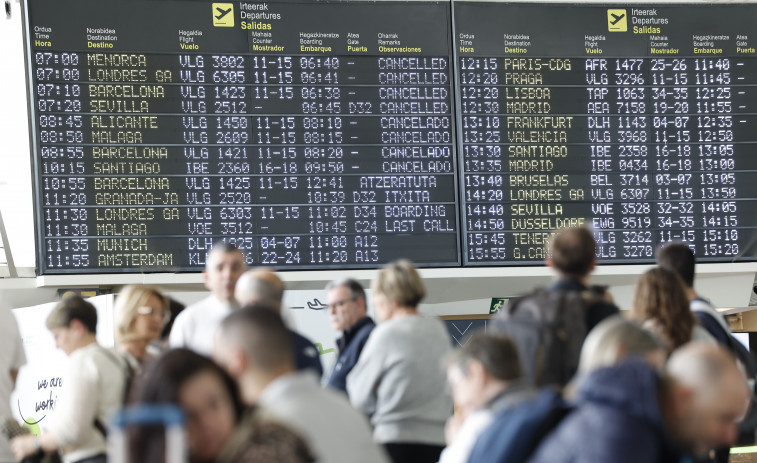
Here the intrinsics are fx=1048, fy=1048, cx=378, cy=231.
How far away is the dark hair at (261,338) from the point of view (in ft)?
8.63

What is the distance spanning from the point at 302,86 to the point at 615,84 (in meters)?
2.67

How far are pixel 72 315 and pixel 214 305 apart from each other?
720 millimetres

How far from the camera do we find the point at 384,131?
8.67 metres

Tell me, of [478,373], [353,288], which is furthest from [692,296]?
[478,373]

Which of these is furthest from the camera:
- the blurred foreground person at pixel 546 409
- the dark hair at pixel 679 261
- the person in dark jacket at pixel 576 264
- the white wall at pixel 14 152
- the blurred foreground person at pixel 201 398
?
the white wall at pixel 14 152

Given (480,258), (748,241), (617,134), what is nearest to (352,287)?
(480,258)

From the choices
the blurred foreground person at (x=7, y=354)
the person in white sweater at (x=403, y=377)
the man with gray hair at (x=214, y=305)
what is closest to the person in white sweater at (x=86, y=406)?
the blurred foreground person at (x=7, y=354)

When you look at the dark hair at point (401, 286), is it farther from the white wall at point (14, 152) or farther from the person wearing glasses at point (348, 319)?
the white wall at point (14, 152)

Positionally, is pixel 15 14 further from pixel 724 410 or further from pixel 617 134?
pixel 724 410

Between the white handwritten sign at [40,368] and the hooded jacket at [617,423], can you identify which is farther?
the white handwritten sign at [40,368]

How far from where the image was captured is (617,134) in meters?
8.91

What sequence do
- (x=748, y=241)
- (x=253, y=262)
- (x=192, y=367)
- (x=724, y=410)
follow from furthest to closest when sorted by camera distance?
(x=748, y=241) < (x=253, y=262) < (x=724, y=410) < (x=192, y=367)

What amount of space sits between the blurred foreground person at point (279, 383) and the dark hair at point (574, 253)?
155 cm

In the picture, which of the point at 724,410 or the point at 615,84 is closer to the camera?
the point at 724,410
